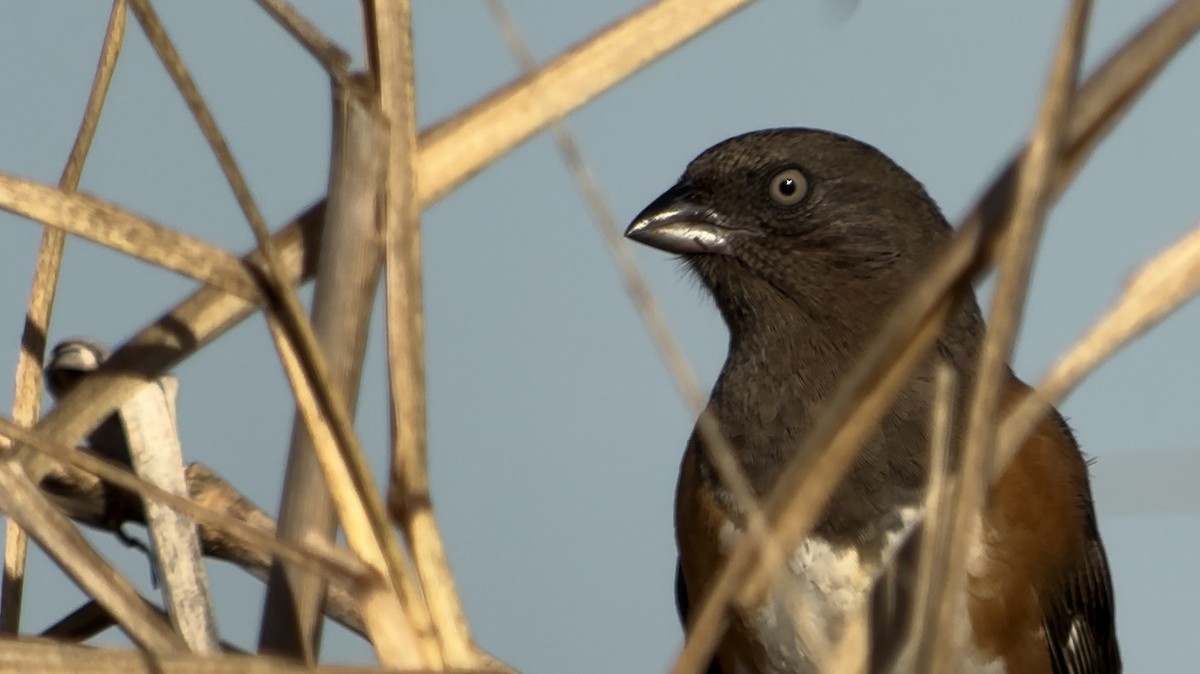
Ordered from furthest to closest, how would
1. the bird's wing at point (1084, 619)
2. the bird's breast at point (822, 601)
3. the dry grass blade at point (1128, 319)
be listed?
1. the bird's wing at point (1084, 619)
2. the bird's breast at point (822, 601)
3. the dry grass blade at point (1128, 319)

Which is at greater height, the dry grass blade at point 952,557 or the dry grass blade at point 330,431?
the dry grass blade at point 330,431

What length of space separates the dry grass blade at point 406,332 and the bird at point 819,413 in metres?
1.19

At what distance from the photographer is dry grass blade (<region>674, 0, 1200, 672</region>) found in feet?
3.05

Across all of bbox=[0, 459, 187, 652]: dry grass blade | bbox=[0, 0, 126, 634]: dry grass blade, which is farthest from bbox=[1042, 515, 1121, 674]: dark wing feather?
bbox=[0, 459, 187, 652]: dry grass blade

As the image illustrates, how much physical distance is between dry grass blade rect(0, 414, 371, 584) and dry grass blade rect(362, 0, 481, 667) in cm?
5

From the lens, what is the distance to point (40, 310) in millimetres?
1763

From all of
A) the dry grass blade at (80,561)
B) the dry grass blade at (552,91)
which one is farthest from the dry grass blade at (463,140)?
the dry grass blade at (80,561)

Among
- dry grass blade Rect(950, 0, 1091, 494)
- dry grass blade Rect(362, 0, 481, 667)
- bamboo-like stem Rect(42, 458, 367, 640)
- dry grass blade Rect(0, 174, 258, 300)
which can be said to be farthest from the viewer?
bamboo-like stem Rect(42, 458, 367, 640)

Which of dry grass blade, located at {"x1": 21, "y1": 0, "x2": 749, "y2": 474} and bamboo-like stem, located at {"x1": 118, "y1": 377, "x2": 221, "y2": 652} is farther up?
dry grass blade, located at {"x1": 21, "y1": 0, "x2": 749, "y2": 474}

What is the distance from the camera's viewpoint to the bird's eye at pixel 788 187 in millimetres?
2982

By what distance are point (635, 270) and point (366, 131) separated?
27cm

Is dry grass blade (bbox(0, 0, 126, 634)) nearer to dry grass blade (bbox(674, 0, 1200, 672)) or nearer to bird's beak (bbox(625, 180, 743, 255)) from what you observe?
dry grass blade (bbox(674, 0, 1200, 672))

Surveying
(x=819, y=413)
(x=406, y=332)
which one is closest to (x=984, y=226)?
(x=406, y=332)

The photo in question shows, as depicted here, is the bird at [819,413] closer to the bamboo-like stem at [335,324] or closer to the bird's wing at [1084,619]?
the bird's wing at [1084,619]
